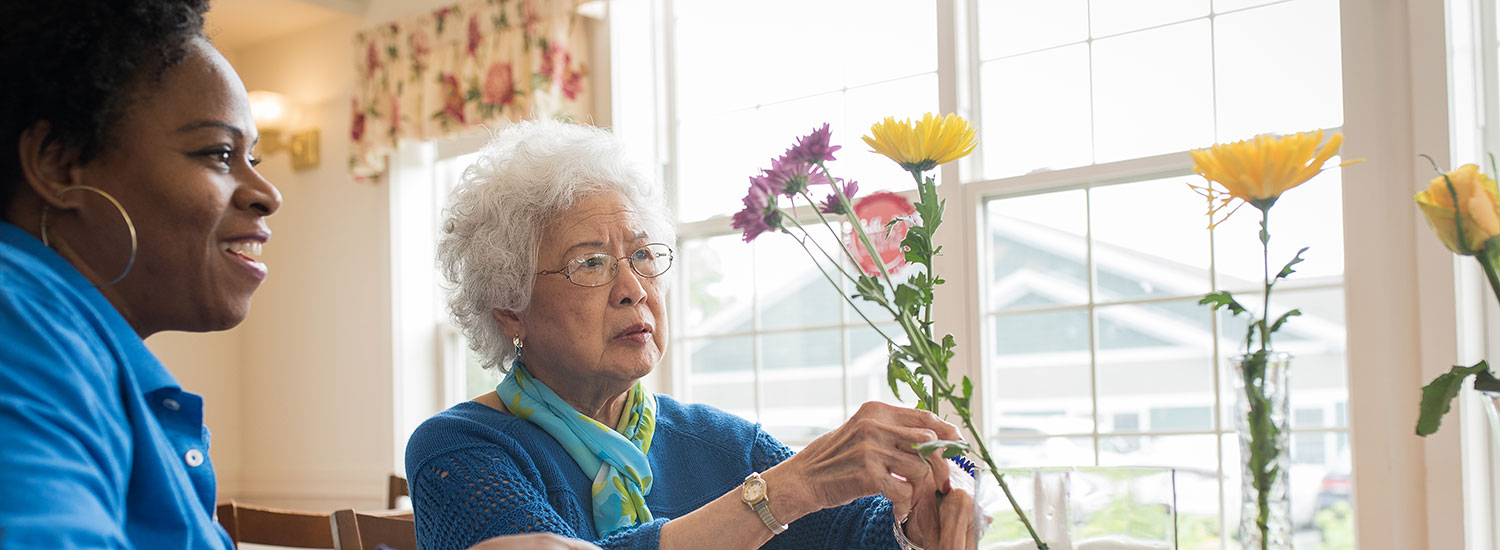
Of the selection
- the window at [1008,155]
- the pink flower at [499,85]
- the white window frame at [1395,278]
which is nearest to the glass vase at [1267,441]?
the window at [1008,155]

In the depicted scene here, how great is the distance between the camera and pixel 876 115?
3.50 m

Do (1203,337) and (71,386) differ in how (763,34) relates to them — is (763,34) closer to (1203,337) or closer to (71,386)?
(71,386)

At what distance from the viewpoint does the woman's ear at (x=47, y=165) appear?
81 cm

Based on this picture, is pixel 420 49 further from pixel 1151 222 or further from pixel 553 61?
pixel 1151 222

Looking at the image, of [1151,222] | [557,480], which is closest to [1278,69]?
[1151,222]

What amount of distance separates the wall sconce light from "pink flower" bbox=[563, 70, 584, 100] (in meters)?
1.68

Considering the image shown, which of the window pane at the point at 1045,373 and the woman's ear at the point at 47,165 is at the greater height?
the woman's ear at the point at 47,165

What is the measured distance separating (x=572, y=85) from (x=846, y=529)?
2715 mm

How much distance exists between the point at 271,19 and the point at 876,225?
132 inches

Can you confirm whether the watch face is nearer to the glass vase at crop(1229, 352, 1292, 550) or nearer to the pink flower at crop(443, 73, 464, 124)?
the glass vase at crop(1229, 352, 1292, 550)

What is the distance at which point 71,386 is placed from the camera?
28.2 inches

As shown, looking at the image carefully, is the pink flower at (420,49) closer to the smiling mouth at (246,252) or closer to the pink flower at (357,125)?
the pink flower at (357,125)

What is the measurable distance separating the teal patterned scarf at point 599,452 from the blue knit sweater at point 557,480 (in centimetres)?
2

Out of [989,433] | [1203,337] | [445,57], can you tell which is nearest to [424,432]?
[989,433]
